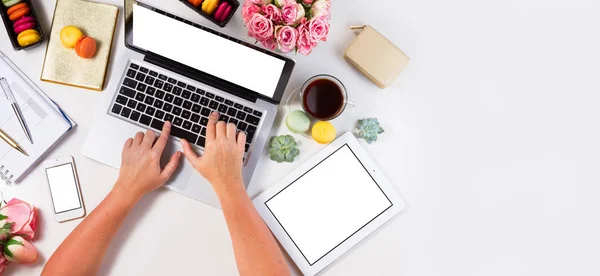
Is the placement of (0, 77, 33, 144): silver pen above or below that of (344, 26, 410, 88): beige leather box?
above

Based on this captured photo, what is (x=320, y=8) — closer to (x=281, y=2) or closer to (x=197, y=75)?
(x=281, y=2)

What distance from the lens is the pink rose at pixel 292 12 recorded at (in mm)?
788

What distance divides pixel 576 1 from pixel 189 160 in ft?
2.97

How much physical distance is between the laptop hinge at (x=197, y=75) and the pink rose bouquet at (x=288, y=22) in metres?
0.14

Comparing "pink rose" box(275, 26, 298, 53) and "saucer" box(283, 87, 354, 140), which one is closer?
"pink rose" box(275, 26, 298, 53)

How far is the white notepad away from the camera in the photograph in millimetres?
968

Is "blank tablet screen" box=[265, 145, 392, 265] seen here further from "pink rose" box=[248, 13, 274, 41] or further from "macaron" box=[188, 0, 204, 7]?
"macaron" box=[188, 0, 204, 7]

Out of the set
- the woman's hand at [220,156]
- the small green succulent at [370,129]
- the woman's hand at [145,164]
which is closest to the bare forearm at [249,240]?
the woman's hand at [220,156]

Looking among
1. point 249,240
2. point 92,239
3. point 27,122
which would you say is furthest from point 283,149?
point 27,122

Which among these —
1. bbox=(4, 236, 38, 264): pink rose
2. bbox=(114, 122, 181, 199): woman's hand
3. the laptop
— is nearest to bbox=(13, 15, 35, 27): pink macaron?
the laptop

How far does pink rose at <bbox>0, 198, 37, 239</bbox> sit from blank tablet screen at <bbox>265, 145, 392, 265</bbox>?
1.55ft

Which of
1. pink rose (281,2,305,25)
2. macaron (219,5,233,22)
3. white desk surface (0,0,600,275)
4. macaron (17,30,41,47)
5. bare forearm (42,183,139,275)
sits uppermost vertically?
macaron (17,30,41,47)

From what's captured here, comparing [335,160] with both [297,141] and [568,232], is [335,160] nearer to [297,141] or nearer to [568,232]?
[297,141]

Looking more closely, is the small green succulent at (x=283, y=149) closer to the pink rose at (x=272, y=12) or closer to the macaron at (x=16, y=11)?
the pink rose at (x=272, y=12)
